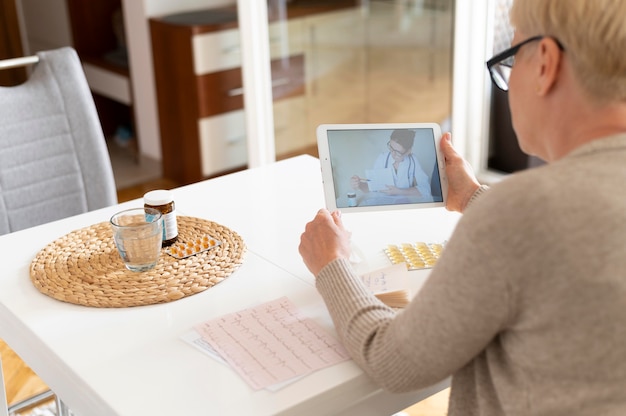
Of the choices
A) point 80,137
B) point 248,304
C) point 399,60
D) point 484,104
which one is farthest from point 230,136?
point 248,304

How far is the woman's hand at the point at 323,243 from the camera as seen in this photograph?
1.26 m

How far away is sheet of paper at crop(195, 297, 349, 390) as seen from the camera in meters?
1.13

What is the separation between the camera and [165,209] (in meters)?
1.53

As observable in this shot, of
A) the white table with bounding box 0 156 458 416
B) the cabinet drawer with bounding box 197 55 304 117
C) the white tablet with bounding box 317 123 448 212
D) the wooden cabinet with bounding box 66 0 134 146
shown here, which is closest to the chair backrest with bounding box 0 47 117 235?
the white table with bounding box 0 156 458 416

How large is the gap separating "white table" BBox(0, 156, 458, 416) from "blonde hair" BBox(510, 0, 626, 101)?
1.64ft

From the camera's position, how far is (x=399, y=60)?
138 inches

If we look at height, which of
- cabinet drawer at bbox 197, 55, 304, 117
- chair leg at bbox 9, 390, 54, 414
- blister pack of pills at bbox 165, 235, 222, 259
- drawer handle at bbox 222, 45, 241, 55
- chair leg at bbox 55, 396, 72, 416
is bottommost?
chair leg at bbox 9, 390, 54, 414

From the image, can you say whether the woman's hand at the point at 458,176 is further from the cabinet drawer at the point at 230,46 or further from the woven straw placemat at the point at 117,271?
the cabinet drawer at the point at 230,46

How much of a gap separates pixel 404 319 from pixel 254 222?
2.32 feet

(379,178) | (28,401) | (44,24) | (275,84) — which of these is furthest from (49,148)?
(44,24)

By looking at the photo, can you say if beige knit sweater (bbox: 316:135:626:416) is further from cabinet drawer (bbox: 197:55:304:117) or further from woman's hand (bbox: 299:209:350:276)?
cabinet drawer (bbox: 197:55:304:117)

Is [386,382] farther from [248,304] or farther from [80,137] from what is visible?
[80,137]

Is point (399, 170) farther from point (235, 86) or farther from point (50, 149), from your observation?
point (235, 86)

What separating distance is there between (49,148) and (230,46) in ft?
5.30
